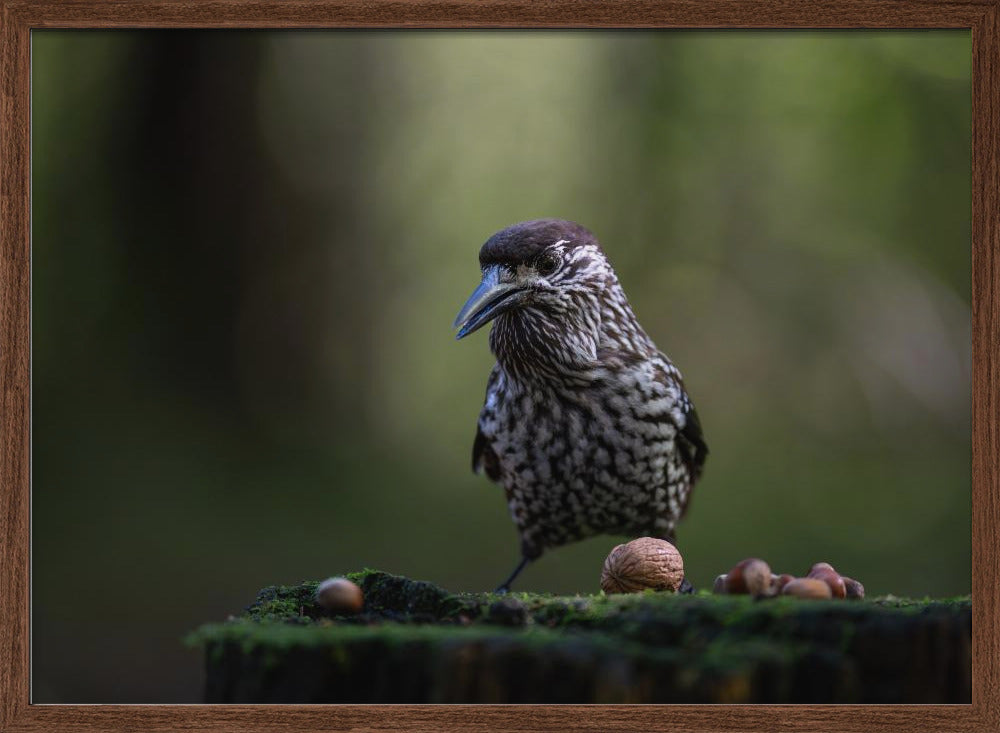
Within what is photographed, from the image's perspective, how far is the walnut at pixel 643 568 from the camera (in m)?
3.18

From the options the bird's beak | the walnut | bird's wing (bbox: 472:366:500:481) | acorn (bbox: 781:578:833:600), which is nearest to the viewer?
acorn (bbox: 781:578:833:600)

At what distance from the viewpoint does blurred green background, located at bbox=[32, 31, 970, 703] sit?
20.4ft

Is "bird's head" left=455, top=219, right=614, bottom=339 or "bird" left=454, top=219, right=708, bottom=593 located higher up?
"bird's head" left=455, top=219, right=614, bottom=339

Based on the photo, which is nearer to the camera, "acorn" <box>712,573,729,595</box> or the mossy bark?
the mossy bark

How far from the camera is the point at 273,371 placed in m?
7.46

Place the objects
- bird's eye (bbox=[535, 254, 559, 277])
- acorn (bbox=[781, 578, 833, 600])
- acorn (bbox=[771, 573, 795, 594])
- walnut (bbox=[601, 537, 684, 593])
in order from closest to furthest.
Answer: acorn (bbox=[781, 578, 833, 600])
acorn (bbox=[771, 573, 795, 594])
walnut (bbox=[601, 537, 684, 593])
bird's eye (bbox=[535, 254, 559, 277])

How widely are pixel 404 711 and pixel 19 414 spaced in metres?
1.30

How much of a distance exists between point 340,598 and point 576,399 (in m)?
1.47

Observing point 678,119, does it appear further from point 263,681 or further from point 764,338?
point 263,681

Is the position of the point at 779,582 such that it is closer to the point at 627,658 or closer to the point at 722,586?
the point at 722,586

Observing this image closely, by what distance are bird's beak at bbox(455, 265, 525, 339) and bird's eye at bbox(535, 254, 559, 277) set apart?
13 cm

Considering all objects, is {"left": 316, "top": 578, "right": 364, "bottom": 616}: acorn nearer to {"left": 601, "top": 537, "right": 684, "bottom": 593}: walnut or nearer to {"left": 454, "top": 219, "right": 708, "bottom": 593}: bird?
{"left": 601, "top": 537, "right": 684, "bottom": 593}: walnut

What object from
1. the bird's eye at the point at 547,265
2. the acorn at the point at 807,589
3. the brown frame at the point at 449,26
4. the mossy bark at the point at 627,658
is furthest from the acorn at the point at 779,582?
the bird's eye at the point at 547,265

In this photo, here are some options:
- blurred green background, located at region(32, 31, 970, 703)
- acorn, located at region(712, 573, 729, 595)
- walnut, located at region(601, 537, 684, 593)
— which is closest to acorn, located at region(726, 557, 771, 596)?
acorn, located at region(712, 573, 729, 595)
